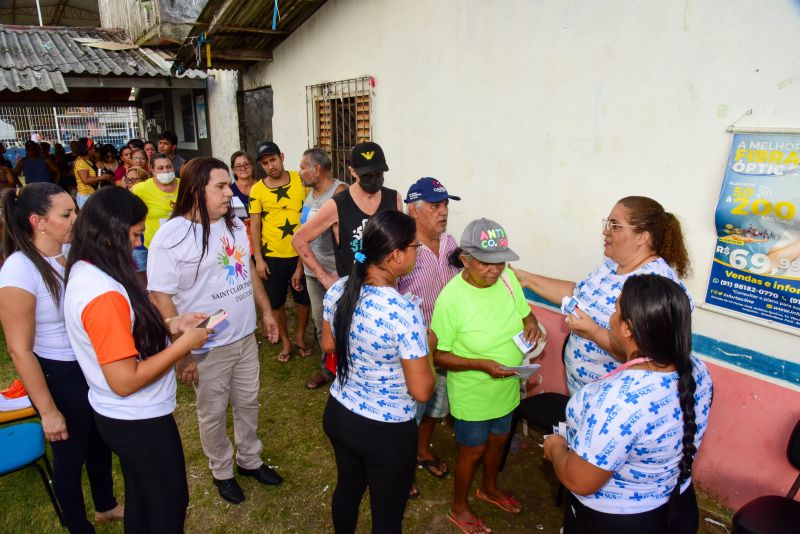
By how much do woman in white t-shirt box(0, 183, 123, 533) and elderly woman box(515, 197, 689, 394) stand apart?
251 centimetres

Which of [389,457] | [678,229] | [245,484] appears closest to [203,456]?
[245,484]

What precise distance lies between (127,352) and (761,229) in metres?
3.04

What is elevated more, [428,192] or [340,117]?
[340,117]

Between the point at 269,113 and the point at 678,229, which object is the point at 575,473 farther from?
the point at 269,113

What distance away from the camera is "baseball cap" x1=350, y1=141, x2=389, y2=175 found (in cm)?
347

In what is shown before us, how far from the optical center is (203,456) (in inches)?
142

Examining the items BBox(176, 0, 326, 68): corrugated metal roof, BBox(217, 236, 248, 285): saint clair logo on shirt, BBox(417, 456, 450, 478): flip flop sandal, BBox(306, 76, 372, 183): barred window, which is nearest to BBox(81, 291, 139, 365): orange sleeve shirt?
BBox(217, 236, 248, 285): saint clair logo on shirt

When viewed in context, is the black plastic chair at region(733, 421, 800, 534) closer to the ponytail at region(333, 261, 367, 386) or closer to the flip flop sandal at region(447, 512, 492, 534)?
the flip flop sandal at region(447, 512, 492, 534)

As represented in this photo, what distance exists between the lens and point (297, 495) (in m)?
3.23

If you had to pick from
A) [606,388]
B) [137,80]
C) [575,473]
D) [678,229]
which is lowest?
[575,473]

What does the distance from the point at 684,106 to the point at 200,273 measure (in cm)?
287

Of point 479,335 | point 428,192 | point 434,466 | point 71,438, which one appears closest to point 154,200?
point 71,438

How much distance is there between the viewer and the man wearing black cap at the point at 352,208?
350cm

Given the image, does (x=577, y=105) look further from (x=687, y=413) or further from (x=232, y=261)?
(x=232, y=261)
